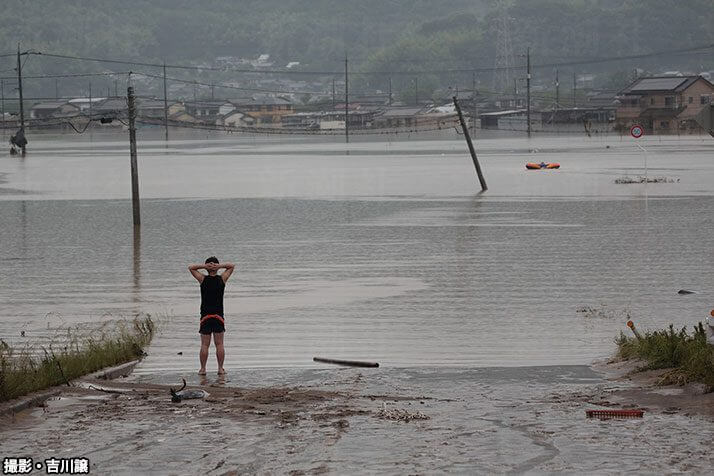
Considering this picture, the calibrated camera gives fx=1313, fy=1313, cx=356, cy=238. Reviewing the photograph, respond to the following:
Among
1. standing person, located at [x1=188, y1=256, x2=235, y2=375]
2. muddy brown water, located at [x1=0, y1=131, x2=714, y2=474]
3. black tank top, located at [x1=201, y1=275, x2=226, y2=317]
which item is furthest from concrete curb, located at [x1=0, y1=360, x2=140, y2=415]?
black tank top, located at [x1=201, y1=275, x2=226, y2=317]

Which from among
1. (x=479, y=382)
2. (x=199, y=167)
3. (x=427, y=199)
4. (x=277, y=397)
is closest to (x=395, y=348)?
(x=479, y=382)

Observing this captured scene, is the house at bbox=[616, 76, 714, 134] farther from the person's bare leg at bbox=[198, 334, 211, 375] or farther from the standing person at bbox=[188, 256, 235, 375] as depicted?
the person's bare leg at bbox=[198, 334, 211, 375]

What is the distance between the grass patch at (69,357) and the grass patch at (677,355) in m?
6.40

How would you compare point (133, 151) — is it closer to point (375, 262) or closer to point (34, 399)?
point (375, 262)

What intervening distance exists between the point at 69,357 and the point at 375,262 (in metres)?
15.8

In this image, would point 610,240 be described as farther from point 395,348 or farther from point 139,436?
point 139,436

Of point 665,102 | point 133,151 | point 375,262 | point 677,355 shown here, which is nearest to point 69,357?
point 677,355

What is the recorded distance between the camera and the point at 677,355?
14.6 meters

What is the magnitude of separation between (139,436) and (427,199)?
146 ft

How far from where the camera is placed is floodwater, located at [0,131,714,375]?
19.4m

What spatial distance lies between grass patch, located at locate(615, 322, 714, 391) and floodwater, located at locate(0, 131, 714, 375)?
1080 millimetres

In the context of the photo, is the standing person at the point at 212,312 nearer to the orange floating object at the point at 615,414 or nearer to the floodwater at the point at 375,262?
the floodwater at the point at 375,262

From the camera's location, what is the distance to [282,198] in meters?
58.4

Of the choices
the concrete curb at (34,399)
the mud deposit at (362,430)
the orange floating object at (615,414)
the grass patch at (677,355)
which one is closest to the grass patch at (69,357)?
the concrete curb at (34,399)
